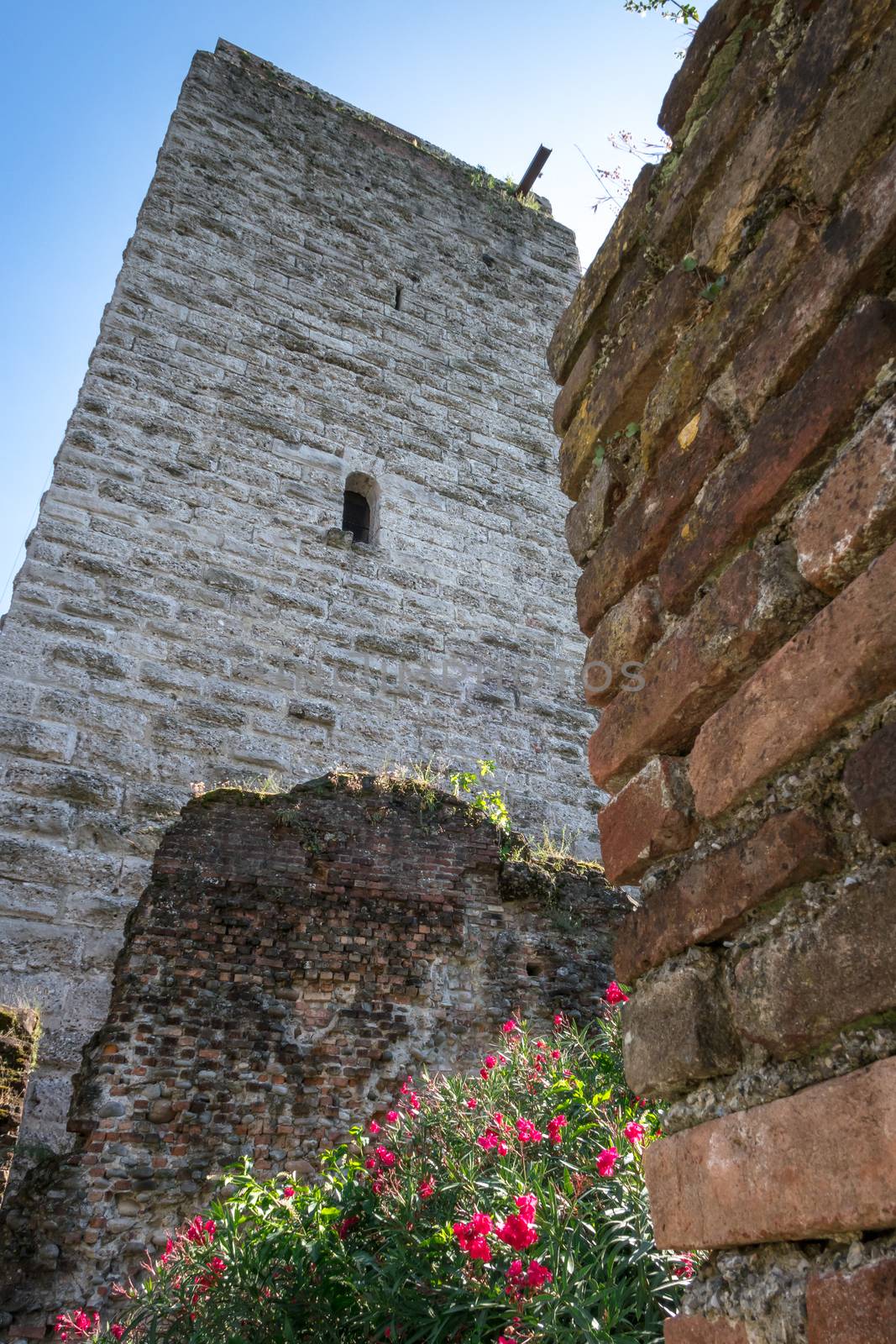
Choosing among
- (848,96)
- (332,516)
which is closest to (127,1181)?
(848,96)

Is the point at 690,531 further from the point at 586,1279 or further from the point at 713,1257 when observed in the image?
the point at 586,1279

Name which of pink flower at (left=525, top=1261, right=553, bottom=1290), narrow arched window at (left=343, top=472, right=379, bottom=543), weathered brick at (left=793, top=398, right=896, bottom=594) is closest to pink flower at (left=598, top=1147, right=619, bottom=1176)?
pink flower at (left=525, top=1261, right=553, bottom=1290)

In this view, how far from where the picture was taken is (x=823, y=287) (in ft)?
4.98

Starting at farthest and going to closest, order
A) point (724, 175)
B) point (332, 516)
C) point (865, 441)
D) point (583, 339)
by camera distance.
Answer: point (332, 516) → point (583, 339) → point (724, 175) → point (865, 441)

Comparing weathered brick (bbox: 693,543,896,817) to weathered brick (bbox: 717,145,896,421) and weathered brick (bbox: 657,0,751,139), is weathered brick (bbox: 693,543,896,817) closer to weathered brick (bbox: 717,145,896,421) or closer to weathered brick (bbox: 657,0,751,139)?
weathered brick (bbox: 717,145,896,421)

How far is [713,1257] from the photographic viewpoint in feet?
4.59

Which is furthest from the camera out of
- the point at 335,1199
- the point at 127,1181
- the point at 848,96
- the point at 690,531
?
the point at 127,1181

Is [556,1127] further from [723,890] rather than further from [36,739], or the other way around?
[36,739]

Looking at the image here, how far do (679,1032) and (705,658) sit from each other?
560mm

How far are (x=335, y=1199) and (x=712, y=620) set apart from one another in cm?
273

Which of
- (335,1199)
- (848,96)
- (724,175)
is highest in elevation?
(724,175)

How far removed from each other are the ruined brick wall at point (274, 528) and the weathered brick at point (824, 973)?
4498 mm

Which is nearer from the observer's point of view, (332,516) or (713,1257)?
(713,1257)

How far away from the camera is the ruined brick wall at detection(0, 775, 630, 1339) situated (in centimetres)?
392
